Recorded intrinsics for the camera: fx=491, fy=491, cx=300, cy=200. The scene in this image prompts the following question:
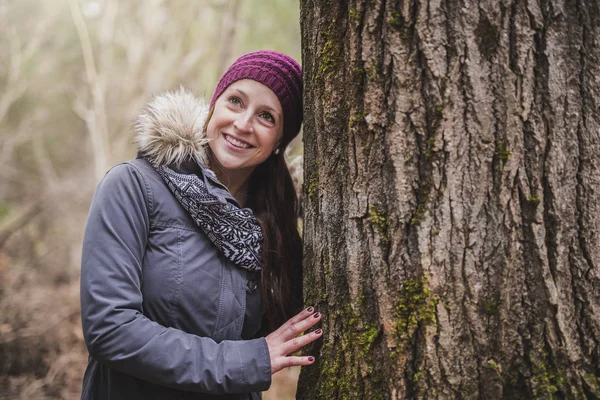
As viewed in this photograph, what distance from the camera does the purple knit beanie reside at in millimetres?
2160

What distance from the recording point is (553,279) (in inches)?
55.1

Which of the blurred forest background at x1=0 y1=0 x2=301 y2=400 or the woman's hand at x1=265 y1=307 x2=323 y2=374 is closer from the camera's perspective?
→ the woman's hand at x1=265 y1=307 x2=323 y2=374

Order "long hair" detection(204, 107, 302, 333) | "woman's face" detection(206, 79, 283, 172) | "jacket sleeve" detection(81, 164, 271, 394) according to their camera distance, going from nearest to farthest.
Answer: "jacket sleeve" detection(81, 164, 271, 394), "long hair" detection(204, 107, 302, 333), "woman's face" detection(206, 79, 283, 172)

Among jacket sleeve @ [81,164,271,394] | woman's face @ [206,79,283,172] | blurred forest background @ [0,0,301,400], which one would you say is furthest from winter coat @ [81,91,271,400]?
blurred forest background @ [0,0,301,400]

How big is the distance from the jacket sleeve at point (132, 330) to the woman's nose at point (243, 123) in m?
0.56

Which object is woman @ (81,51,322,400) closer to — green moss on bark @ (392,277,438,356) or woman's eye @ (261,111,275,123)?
woman's eye @ (261,111,275,123)

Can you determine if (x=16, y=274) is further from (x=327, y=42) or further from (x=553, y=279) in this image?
(x=553, y=279)

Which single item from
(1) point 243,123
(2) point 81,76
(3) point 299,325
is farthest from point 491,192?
(2) point 81,76

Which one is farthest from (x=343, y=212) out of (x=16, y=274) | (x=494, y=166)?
(x=16, y=274)

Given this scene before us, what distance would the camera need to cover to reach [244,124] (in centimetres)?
213

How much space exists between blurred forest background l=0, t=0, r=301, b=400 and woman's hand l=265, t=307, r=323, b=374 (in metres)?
6.79

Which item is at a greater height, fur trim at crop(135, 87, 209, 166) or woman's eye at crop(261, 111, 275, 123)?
woman's eye at crop(261, 111, 275, 123)

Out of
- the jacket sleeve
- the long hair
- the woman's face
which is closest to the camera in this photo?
the jacket sleeve

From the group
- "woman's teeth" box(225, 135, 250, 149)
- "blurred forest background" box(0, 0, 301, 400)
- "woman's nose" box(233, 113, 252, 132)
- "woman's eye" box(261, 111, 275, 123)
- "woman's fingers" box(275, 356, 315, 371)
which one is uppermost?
"blurred forest background" box(0, 0, 301, 400)
